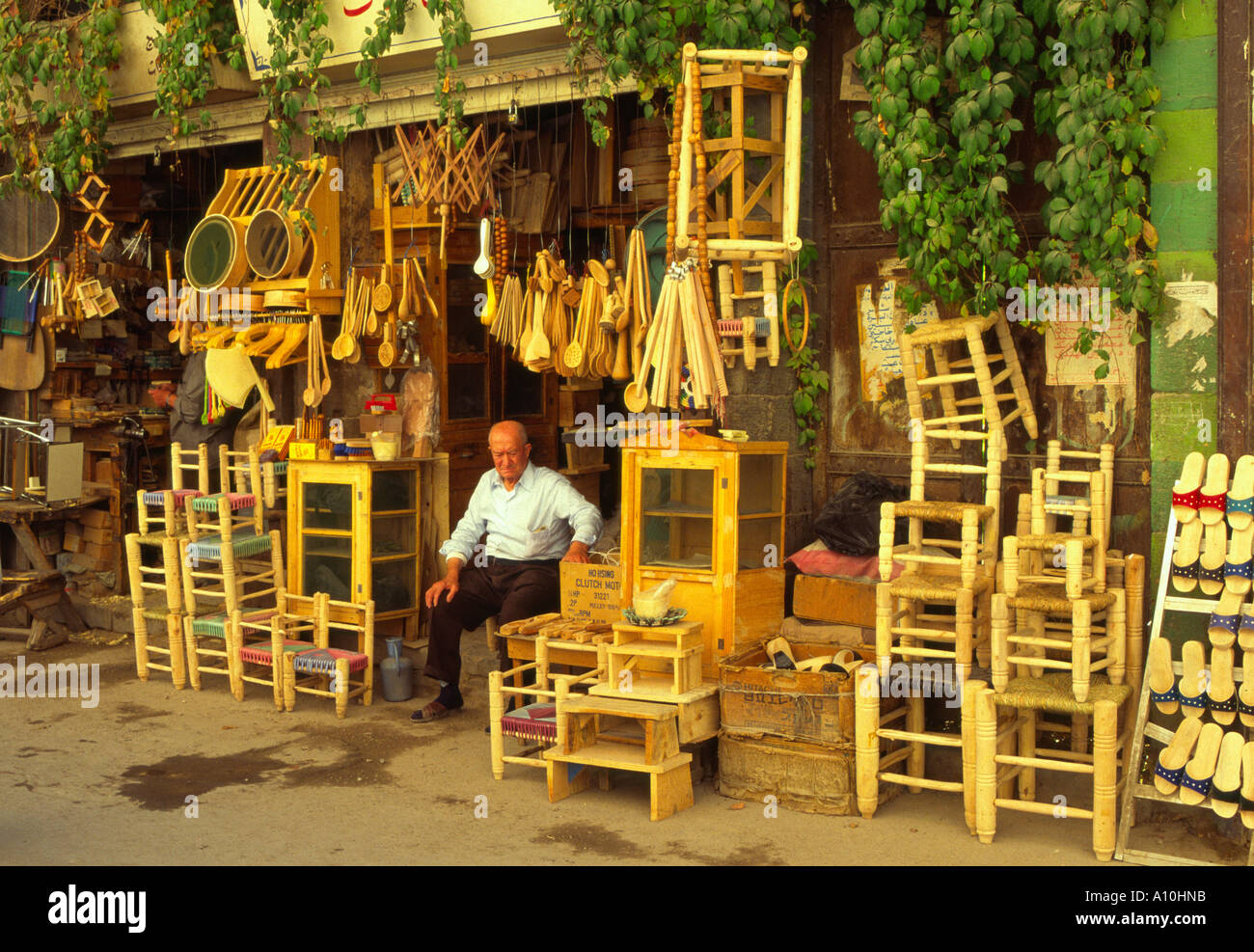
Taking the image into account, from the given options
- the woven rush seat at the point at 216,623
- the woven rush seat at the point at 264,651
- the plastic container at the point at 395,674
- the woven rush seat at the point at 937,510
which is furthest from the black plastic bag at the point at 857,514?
the woven rush seat at the point at 216,623

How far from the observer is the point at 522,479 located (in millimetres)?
7664

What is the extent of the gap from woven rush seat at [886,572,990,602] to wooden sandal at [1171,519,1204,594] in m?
0.82

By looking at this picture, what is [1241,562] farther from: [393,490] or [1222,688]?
[393,490]

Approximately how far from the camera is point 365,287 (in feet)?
28.4

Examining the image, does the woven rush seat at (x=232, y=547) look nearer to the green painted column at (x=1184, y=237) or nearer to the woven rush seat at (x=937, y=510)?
the woven rush seat at (x=937, y=510)

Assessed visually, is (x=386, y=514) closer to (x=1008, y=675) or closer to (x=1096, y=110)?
(x=1008, y=675)

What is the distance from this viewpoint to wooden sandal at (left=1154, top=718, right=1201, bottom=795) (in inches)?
203

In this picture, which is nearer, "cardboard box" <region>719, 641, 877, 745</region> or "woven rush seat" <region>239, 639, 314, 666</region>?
"cardboard box" <region>719, 641, 877, 745</region>

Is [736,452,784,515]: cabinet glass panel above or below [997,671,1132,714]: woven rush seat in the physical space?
above

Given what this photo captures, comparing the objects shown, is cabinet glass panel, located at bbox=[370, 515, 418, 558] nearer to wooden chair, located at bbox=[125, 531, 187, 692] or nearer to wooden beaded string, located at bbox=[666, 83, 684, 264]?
wooden chair, located at bbox=[125, 531, 187, 692]

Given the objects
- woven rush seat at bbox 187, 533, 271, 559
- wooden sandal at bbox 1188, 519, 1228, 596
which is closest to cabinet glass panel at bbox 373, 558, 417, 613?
woven rush seat at bbox 187, 533, 271, 559

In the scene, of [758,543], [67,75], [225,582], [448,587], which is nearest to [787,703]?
[758,543]

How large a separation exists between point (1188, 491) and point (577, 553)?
3121 mm

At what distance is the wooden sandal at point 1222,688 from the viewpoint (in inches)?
203
